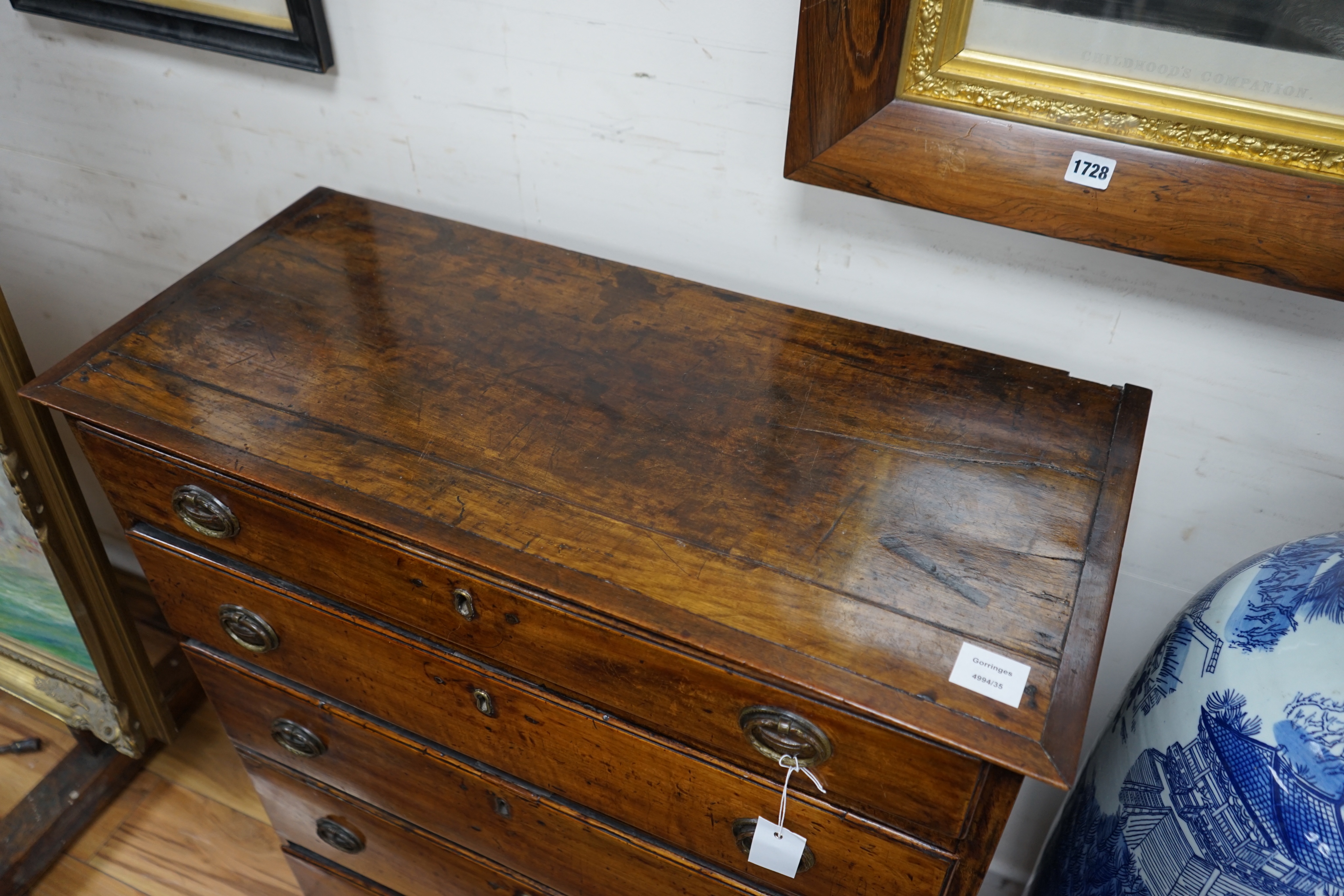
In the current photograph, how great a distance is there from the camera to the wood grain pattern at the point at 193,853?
1.94 metres

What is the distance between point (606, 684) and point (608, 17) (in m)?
0.84

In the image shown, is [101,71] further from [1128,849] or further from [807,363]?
[1128,849]

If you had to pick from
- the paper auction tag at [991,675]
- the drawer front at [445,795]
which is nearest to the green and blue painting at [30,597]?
the drawer front at [445,795]

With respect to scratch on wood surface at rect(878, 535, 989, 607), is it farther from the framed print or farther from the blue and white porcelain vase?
the framed print

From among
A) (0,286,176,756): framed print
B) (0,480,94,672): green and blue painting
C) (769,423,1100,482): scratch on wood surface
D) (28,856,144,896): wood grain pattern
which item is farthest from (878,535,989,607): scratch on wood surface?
(28,856,144,896): wood grain pattern

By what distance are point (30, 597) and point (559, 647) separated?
1368 mm

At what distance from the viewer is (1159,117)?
3.38 ft

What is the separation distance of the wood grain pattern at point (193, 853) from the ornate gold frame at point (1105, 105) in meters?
1.84

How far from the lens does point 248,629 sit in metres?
1.27

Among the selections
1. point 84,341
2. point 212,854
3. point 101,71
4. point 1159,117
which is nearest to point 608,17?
point 1159,117

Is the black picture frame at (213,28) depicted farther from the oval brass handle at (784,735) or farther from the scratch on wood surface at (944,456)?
the oval brass handle at (784,735)

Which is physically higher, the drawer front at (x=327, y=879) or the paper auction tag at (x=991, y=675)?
the paper auction tag at (x=991, y=675)

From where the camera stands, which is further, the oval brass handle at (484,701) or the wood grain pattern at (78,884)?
the wood grain pattern at (78,884)

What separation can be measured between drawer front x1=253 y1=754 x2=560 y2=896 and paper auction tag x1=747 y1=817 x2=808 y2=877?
16.9 inches
